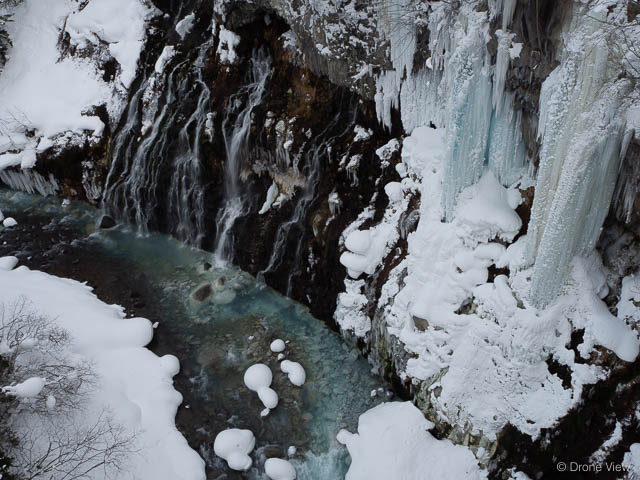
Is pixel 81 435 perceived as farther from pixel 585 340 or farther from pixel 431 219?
pixel 585 340

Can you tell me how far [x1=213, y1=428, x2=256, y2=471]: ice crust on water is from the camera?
7095mm

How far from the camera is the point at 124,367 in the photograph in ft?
26.9

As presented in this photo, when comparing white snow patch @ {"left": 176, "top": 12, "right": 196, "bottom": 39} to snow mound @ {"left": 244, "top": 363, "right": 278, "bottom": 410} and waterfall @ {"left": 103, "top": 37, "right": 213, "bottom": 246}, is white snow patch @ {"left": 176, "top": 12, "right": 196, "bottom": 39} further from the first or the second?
snow mound @ {"left": 244, "top": 363, "right": 278, "bottom": 410}

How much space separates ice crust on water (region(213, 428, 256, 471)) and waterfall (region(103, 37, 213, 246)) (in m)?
5.51

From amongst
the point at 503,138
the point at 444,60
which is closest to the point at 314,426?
the point at 503,138

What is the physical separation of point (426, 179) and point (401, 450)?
169 inches

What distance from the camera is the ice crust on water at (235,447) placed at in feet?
23.3

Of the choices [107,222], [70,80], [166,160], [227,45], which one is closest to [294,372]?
[166,160]

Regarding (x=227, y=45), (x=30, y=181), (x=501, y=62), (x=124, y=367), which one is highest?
(x=227, y=45)

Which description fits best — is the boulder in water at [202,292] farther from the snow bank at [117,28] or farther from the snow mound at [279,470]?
the snow bank at [117,28]

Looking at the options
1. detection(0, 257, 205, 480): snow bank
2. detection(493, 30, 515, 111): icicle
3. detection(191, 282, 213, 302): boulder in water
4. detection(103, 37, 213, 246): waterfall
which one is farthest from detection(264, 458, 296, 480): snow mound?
detection(103, 37, 213, 246): waterfall

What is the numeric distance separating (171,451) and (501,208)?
241 inches

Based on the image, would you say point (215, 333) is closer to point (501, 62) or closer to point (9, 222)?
point (501, 62)

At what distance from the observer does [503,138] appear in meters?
6.70
